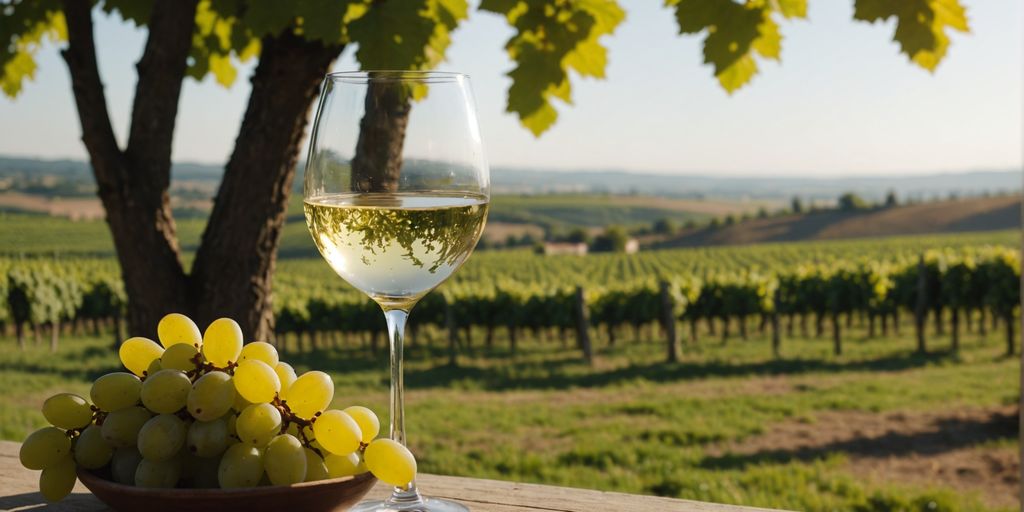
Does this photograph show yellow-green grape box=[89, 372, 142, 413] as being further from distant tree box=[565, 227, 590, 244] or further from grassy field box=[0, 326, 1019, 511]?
distant tree box=[565, 227, 590, 244]

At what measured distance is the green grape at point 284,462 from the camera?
961 millimetres

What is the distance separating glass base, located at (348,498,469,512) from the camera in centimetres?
105

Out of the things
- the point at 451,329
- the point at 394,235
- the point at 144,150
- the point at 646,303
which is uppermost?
the point at 144,150

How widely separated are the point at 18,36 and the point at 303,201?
3.13m

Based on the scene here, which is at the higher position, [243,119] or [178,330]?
[243,119]

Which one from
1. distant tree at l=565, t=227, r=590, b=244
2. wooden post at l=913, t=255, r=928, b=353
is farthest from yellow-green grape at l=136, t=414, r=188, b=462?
distant tree at l=565, t=227, r=590, b=244

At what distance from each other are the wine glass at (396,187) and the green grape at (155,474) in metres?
0.23

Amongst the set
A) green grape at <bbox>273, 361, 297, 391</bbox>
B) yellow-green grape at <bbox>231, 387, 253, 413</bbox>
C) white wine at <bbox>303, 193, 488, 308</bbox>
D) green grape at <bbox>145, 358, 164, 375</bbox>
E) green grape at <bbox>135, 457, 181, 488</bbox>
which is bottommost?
green grape at <bbox>135, 457, 181, 488</bbox>

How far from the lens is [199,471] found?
1010mm

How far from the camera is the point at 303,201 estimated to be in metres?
1.14

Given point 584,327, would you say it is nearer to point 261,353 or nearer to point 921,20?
point 921,20

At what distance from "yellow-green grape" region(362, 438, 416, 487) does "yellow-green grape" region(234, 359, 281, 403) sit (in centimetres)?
13

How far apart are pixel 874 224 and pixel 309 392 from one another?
5881cm

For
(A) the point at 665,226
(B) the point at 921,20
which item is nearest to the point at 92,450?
(B) the point at 921,20
